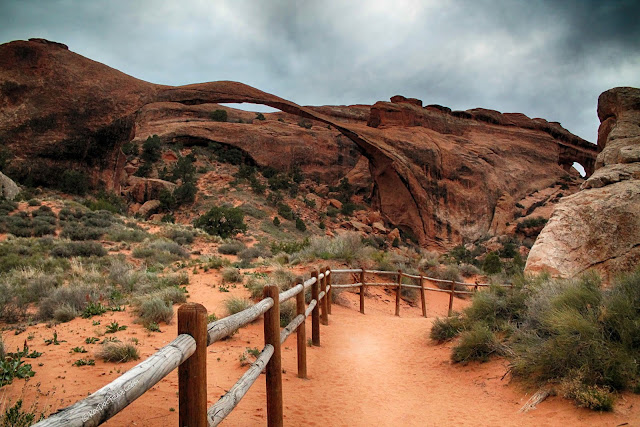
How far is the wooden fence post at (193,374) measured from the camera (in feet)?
5.74

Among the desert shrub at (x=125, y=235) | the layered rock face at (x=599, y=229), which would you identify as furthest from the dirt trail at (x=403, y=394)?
the desert shrub at (x=125, y=235)

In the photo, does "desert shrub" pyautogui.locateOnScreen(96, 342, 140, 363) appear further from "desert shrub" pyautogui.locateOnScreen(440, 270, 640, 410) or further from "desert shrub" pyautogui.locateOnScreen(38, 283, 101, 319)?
"desert shrub" pyautogui.locateOnScreen(440, 270, 640, 410)

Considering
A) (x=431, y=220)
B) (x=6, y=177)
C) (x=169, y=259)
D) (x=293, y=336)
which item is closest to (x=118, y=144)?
(x=6, y=177)

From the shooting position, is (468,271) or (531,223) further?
(531,223)

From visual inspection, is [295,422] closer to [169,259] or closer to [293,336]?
[293,336]

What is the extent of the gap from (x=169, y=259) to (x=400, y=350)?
31.1ft

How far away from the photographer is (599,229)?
8.02 metres

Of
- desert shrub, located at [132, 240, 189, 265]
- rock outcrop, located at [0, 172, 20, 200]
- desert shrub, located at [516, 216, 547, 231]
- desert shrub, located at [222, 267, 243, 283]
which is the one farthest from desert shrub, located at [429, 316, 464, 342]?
desert shrub, located at [516, 216, 547, 231]

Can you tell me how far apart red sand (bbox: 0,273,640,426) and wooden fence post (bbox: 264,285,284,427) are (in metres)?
0.34

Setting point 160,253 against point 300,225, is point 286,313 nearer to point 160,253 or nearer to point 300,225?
point 160,253

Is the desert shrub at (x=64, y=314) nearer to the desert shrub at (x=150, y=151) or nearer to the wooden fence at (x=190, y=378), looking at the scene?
the wooden fence at (x=190, y=378)

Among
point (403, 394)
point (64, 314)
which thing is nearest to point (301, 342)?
point (403, 394)

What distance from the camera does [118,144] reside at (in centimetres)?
2194

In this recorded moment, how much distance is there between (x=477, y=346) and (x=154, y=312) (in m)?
5.17
